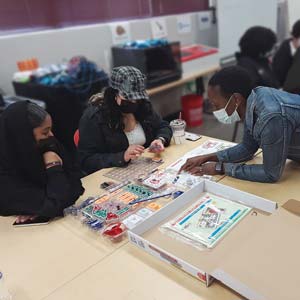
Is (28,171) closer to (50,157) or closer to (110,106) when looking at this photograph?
(50,157)

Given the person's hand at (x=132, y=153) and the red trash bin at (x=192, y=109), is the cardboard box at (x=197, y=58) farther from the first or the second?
the person's hand at (x=132, y=153)

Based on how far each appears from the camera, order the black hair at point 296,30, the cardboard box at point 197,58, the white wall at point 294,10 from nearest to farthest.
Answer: the black hair at point 296,30, the cardboard box at point 197,58, the white wall at point 294,10

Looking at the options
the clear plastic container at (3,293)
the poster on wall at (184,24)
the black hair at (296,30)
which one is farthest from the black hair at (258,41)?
the clear plastic container at (3,293)

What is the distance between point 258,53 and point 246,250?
2419mm

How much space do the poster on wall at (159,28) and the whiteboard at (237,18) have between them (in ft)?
2.64

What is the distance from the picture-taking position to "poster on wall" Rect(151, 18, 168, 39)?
3821 mm

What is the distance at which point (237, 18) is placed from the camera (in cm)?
446

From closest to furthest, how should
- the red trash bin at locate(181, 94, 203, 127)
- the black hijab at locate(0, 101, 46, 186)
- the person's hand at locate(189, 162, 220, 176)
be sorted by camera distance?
the black hijab at locate(0, 101, 46, 186) < the person's hand at locate(189, 162, 220, 176) < the red trash bin at locate(181, 94, 203, 127)

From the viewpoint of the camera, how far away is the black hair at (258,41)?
2.85 meters

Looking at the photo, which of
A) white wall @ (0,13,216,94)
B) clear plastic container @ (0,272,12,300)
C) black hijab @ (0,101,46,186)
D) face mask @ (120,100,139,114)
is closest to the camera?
clear plastic container @ (0,272,12,300)

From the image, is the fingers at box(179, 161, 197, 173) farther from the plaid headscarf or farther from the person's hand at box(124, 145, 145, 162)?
the plaid headscarf

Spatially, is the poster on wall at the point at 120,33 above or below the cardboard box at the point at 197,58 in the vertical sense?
above

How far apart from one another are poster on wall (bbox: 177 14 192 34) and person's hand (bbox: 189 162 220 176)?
3040mm

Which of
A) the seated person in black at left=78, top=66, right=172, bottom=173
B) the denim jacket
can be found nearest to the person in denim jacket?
the denim jacket
